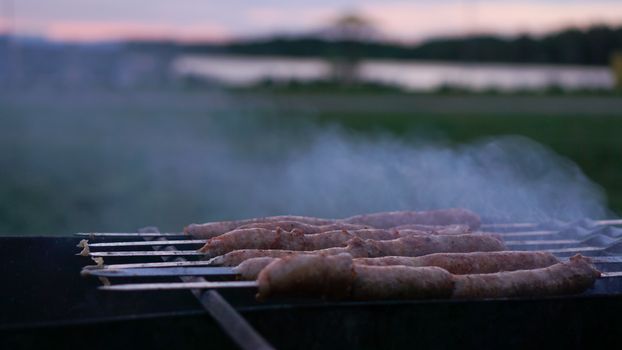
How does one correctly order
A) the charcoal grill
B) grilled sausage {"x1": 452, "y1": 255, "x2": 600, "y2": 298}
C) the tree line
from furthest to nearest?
the tree line → grilled sausage {"x1": 452, "y1": 255, "x2": 600, "y2": 298} → the charcoal grill

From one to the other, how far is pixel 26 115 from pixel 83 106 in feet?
5.88

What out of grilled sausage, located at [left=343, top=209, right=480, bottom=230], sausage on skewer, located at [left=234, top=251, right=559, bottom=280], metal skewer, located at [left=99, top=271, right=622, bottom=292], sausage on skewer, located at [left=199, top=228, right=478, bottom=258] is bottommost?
sausage on skewer, located at [left=234, top=251, right=559, bottom=280]

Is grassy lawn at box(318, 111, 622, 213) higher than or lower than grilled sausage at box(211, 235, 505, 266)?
higher

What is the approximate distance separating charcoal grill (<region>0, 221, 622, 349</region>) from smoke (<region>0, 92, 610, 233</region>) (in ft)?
5.07

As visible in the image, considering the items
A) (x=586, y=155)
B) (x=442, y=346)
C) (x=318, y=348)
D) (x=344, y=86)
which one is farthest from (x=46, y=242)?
(x=344, y=86)

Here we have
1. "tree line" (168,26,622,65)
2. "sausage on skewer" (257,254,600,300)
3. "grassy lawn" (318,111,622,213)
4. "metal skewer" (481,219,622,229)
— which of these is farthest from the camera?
"tree line" (168,26,622,65)

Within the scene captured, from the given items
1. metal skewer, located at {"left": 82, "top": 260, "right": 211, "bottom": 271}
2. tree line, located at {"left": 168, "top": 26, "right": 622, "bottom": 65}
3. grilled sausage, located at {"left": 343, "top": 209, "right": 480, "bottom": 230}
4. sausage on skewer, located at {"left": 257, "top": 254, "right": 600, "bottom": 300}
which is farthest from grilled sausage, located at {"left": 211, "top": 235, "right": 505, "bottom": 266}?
tree line, located at {"left": 168, "top": 26, "right": 622, "bottom": 65}

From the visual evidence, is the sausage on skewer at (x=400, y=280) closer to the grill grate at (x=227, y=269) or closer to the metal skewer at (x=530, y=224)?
the grill grate at (x=227, y=269)

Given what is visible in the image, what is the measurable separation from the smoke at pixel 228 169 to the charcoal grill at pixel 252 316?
1.55 metres

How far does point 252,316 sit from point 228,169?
9.99 metres

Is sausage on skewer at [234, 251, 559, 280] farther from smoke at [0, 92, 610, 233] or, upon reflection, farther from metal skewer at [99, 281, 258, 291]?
smoke at [0, 92, 610, 233]

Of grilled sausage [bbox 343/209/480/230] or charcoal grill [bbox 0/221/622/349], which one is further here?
grilled sausage [bbox 343/209/480/230]

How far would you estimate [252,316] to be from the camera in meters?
2.60

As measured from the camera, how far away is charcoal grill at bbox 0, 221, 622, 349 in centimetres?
239
